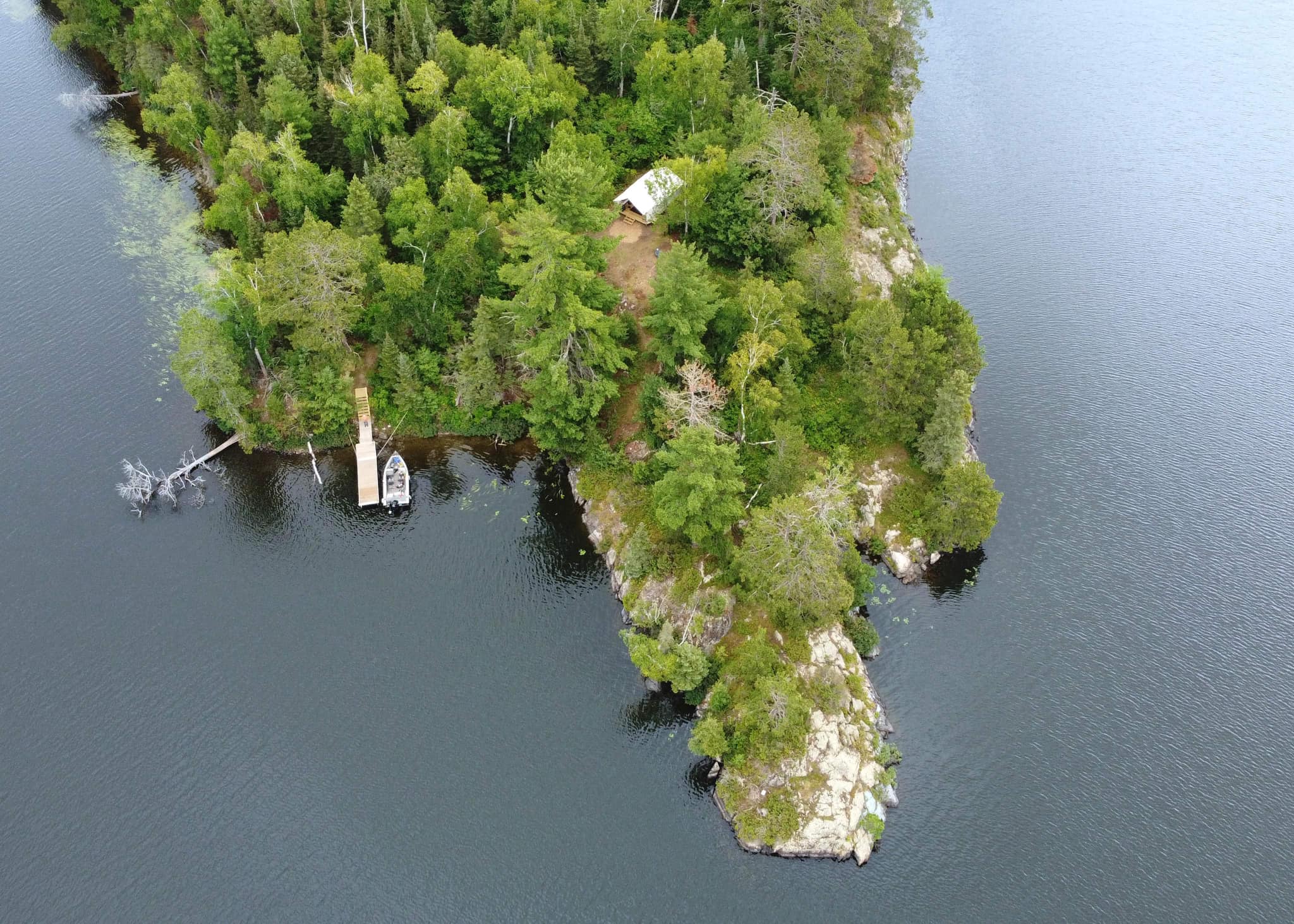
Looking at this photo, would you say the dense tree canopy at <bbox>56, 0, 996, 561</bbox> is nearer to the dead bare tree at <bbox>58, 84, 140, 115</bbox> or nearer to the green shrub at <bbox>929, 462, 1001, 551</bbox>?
the green shrub at <bbox>929, 462, 1001, 551</bbox>

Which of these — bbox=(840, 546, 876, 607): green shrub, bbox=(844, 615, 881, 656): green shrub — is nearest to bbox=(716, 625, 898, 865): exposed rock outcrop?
bbox=(844, 615, 881, 656): green shrub

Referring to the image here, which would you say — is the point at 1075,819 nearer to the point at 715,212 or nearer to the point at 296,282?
the point at 715,212

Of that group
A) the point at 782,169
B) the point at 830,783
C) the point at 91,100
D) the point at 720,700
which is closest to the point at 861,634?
the point at 830,783

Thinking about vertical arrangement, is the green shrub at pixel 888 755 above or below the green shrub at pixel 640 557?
below

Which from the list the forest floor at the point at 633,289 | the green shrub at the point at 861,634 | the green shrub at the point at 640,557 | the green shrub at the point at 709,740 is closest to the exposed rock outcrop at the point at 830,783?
the green shrub at the point at 709,740

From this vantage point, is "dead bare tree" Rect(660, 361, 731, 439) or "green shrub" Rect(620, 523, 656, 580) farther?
"dead bare tree" Rect(660, 361, 731, 439)

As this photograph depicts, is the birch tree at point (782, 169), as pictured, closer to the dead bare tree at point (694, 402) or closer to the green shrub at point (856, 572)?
the dead bare tree at point (694, 402)
